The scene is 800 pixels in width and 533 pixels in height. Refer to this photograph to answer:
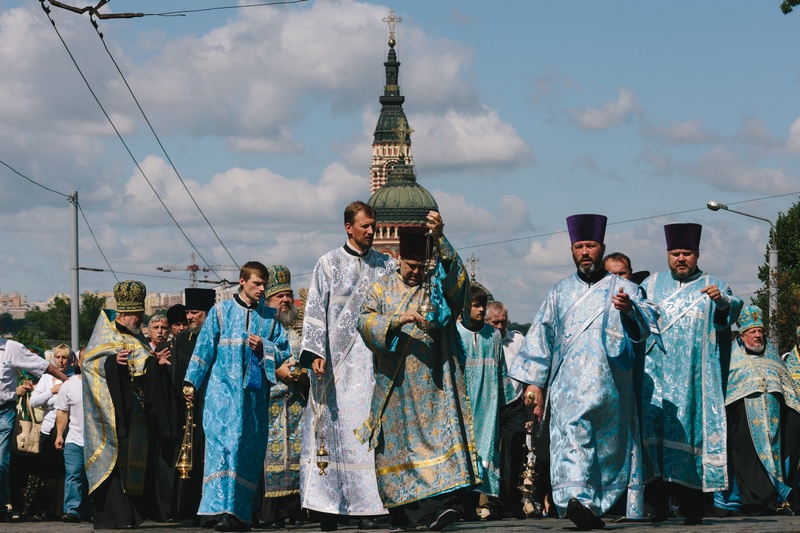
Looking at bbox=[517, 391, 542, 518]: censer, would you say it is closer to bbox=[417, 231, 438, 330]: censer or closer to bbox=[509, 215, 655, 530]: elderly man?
bbox=[509, 215, 655, 530]: elderly man

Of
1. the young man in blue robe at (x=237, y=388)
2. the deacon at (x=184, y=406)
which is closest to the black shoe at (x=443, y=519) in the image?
the young man in blue robe at (x=237, y=388)

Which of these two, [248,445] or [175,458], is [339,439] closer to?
[248,445]

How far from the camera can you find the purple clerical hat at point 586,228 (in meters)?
11.5

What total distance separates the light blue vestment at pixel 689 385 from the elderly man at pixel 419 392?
174cm

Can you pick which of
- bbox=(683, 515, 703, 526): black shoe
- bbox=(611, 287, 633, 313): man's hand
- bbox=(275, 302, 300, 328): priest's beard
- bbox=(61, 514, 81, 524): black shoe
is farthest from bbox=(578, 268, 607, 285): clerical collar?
bbox=(61, 514, 81, 524): black shoe

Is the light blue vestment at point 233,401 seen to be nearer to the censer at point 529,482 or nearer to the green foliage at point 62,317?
the censer at point 529,482

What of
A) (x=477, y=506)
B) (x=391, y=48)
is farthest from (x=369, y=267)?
(x=391, y=48)

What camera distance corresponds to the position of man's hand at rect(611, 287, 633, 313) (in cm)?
1105

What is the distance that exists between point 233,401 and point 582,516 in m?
3.06

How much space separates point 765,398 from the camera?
15.0 metres

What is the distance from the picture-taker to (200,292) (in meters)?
14.6

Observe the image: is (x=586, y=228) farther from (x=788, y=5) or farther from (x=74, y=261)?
(x=74, y=261)

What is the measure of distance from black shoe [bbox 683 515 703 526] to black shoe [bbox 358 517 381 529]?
2.14 meters

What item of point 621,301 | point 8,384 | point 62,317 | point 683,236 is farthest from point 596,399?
point 62,317
